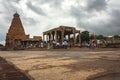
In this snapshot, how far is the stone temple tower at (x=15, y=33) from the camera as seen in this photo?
2203 inches

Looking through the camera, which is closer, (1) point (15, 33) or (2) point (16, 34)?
(2) point (16, 34)

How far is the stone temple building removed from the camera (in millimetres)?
54531

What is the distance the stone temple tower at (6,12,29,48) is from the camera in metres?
55.9

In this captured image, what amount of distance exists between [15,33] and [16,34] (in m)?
0.45

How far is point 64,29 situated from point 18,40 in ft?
69.5

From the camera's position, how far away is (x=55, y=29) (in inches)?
1580

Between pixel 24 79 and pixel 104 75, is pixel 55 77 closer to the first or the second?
pixel 24 79

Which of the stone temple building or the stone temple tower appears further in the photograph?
the stone temple tower

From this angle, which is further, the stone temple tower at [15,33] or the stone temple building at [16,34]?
the stone temple tower at [15,33]

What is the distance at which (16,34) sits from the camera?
58.3 metres

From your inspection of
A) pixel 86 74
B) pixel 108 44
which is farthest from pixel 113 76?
pixel 108 44

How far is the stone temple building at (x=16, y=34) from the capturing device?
179ft

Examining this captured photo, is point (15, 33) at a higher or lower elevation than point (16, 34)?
higher

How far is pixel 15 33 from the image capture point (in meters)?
58.5
